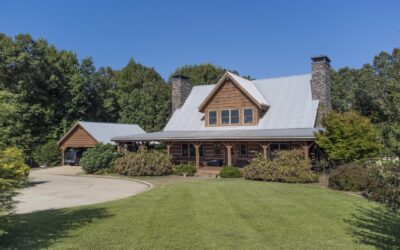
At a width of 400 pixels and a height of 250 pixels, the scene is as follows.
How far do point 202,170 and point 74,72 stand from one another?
28006 mm

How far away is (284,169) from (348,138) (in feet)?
12.7

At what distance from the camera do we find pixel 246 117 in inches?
1113

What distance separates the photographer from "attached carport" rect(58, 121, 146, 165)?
116 ft

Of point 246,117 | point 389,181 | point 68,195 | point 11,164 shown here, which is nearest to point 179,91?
point 246,117

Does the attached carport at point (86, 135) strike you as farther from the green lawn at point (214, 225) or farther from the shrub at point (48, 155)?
the green lawn at point (214, 225)

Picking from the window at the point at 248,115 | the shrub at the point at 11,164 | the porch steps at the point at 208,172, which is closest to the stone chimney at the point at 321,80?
the window at the point at 248,115

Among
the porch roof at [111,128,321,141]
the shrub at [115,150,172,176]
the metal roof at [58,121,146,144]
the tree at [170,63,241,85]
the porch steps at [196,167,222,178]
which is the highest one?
the tree at [170,63,241,85]

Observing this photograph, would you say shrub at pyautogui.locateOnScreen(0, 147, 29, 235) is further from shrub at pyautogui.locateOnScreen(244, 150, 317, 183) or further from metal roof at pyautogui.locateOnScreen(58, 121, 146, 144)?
metal roof at pyautogui.locateOnScreen(58, 121, 146, 144)

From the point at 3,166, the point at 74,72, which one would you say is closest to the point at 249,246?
the point at 3,166

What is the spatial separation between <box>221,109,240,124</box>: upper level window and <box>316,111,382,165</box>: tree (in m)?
9.26

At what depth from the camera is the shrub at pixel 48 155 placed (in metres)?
37.6

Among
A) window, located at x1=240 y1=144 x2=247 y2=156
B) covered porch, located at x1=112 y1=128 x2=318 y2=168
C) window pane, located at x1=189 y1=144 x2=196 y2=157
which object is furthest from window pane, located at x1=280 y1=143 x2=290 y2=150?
window pane, located at x1=189 y1=144 x2=196 y2=157

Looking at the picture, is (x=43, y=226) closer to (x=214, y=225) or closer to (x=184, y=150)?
(x=214, y=225)

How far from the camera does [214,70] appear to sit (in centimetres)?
5697
